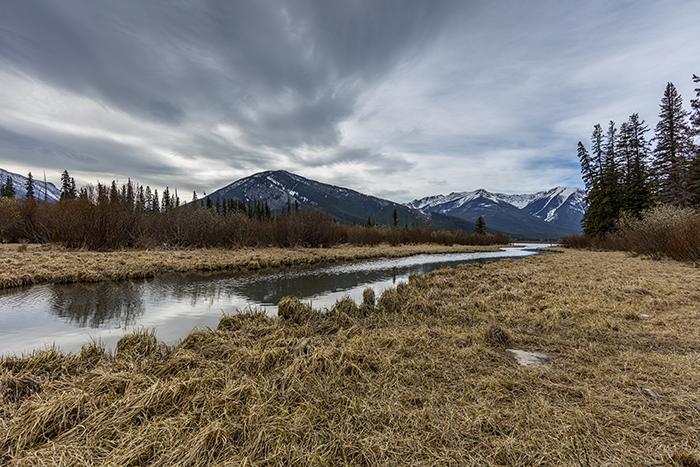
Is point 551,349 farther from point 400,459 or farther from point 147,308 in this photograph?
point 147,308

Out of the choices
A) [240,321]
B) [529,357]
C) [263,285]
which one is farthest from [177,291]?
[529,357]

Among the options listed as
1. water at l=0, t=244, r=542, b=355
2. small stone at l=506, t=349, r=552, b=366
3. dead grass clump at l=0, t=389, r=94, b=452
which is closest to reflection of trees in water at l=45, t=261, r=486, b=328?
water at l=0, t=244, r=542, b=355

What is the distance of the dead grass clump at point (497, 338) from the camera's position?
6090 millimetres

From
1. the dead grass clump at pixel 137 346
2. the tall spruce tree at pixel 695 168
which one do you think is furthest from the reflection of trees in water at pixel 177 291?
the tall spruce tree at pixel 695 168

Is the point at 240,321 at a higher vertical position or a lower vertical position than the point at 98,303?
higher

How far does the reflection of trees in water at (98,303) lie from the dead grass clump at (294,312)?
433 centimetres

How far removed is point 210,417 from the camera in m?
3.67

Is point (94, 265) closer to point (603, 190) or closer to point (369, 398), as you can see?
point (369, 398)

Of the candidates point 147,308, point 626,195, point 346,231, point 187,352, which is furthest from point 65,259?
point 626,195

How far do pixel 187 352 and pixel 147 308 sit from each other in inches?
257

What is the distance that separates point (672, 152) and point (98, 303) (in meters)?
48.4

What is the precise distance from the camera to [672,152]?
3309cm

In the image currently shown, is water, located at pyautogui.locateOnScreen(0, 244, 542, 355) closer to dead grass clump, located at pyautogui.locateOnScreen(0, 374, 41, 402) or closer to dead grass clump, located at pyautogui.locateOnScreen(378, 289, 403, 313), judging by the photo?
dead grass clump, located at pyautogui.locateOnScreen(378, 289, 403, 313)

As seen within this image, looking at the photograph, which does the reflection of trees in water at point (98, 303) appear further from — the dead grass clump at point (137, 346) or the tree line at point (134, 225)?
the tree line at point (134, 225)
